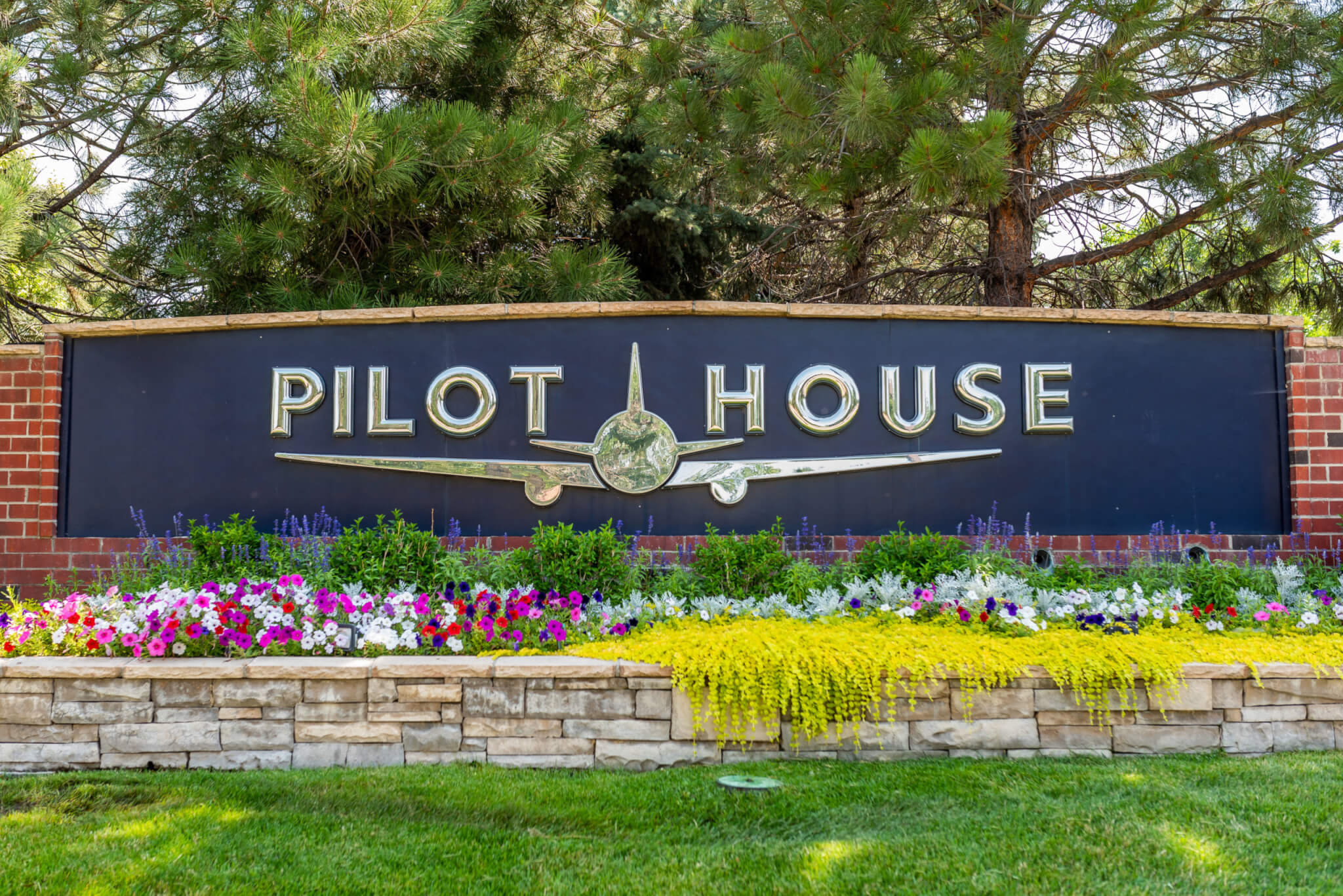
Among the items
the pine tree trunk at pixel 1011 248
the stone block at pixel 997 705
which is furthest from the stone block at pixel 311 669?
the pine tree trunk at pixel 1011 248

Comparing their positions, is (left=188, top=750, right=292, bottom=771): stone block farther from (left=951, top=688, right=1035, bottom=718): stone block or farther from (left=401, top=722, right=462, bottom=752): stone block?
(left=951, top=688, right=1035, bottom=718): stone block

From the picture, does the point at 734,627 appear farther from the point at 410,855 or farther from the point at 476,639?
the point at 410,855

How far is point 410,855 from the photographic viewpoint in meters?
2.79

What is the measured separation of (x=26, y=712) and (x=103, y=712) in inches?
12.4

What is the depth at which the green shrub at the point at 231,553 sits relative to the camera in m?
4.80

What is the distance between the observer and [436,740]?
3707mm

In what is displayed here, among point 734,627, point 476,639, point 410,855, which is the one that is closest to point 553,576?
point 476,639

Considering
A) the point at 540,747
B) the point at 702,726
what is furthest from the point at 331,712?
the point at 702,726

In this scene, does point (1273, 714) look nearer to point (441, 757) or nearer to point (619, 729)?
point (619, 729)

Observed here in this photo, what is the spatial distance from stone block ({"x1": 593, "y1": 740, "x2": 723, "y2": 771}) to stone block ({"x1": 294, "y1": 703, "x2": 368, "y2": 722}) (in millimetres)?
995

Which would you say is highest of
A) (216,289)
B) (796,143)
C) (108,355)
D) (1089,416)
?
(796,143)

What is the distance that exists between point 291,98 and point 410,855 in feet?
14.6

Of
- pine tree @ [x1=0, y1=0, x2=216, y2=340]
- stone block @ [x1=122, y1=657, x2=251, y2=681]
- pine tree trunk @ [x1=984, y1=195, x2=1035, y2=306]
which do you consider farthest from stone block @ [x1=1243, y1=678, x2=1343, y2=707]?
pine tree @ [x1=0, y1=0, x2=216, y2=340]

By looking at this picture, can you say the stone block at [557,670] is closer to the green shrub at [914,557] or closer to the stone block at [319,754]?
the stone block at [319,754]
